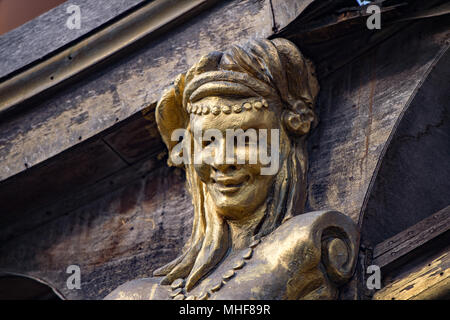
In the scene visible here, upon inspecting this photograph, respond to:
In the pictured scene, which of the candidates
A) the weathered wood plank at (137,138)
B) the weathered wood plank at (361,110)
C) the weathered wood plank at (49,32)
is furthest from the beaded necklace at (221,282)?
the weathered wood plank at (49,32)

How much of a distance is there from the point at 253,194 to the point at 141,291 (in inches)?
17.8

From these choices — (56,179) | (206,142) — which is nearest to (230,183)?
(206,142)

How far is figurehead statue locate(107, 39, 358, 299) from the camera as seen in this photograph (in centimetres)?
300

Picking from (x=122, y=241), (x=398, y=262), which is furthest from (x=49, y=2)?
(x=398, y=262)

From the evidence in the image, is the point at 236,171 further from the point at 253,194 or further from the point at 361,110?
the point at 361,110

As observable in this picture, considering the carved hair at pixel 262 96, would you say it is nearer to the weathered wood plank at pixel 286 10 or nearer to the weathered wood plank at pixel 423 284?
the weathered wood plank at pixel 286 10

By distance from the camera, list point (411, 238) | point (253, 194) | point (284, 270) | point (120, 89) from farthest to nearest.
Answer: point (120, 89) → point (253, 194) → point (411, 238) → point (284, 270)

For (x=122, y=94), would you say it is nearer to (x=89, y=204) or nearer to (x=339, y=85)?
(x=89, y=204)

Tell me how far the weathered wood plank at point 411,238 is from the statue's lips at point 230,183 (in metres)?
Answer: 0.45

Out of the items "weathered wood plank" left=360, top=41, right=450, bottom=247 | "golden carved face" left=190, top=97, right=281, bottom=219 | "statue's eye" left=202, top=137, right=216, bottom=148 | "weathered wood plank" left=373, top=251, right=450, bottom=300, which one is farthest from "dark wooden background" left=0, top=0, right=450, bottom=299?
"statue's eye" left=202, top=137, right=216, bottom=148

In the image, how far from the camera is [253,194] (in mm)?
3191

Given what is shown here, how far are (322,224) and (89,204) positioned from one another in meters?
1.12
